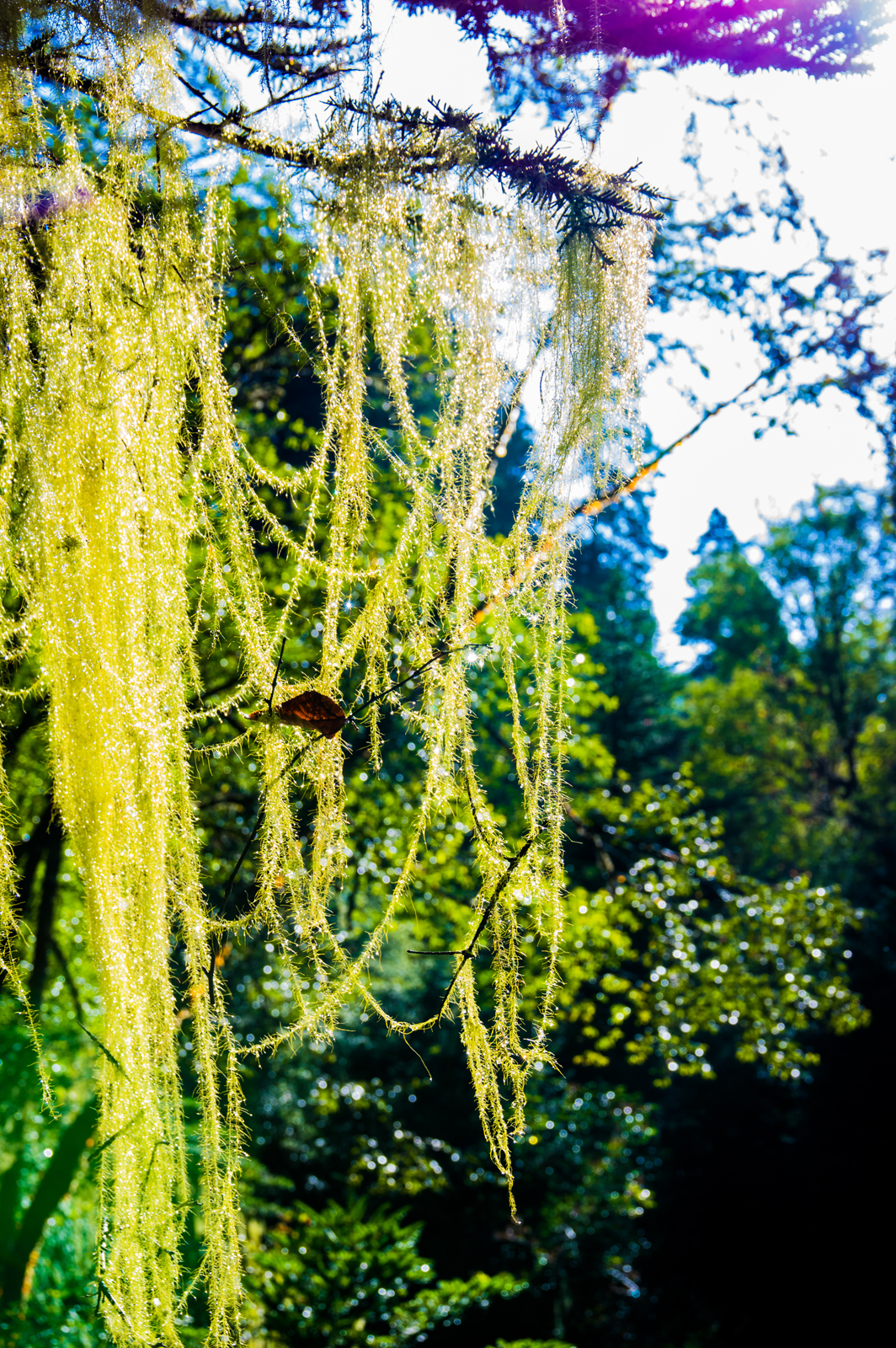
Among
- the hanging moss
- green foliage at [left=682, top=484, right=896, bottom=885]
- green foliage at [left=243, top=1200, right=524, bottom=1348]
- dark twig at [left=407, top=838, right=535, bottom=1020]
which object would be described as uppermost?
green foliage at [left=682, top=484, right=896, bottom=885]

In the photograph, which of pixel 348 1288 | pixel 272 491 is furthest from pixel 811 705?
pixel 272 491

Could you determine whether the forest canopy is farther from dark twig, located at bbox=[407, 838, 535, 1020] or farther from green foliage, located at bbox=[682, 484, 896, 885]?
green foliage, located at bbox=[682, 484, 896, 885]

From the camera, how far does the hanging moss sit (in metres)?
0.60

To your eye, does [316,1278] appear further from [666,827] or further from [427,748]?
[427,748]

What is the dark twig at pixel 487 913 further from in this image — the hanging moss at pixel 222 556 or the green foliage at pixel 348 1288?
the green foliage at pixel 348 1288

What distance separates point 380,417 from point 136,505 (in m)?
2.64

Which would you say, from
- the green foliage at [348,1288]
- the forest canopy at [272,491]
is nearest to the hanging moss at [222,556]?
the forest canopy at [272,491]

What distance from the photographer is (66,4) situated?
0.70 metres

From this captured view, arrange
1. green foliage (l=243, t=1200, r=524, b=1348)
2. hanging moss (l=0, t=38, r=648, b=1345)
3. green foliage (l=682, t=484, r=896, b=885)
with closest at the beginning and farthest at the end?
1. hanging moss (l=0, t=38, r=648, b=1345)
2. green foliage (l=243, t=1200, r=524, b=1348)
3. green foliage (l=682, t=484, r=896, b=885)

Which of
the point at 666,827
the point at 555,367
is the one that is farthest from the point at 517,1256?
the point at 555,367

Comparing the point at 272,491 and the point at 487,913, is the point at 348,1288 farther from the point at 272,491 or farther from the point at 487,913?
the point at 272,491

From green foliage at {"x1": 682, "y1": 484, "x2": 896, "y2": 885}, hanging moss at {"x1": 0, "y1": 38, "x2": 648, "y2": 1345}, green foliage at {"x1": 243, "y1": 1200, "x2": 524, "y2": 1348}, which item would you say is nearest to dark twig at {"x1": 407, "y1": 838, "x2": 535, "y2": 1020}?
hanging moss at {"x1": 0, "y1": 38, "x2": 648, "y2": 1345}

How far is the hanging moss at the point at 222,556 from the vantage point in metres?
0.60

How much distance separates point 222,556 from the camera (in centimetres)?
72
